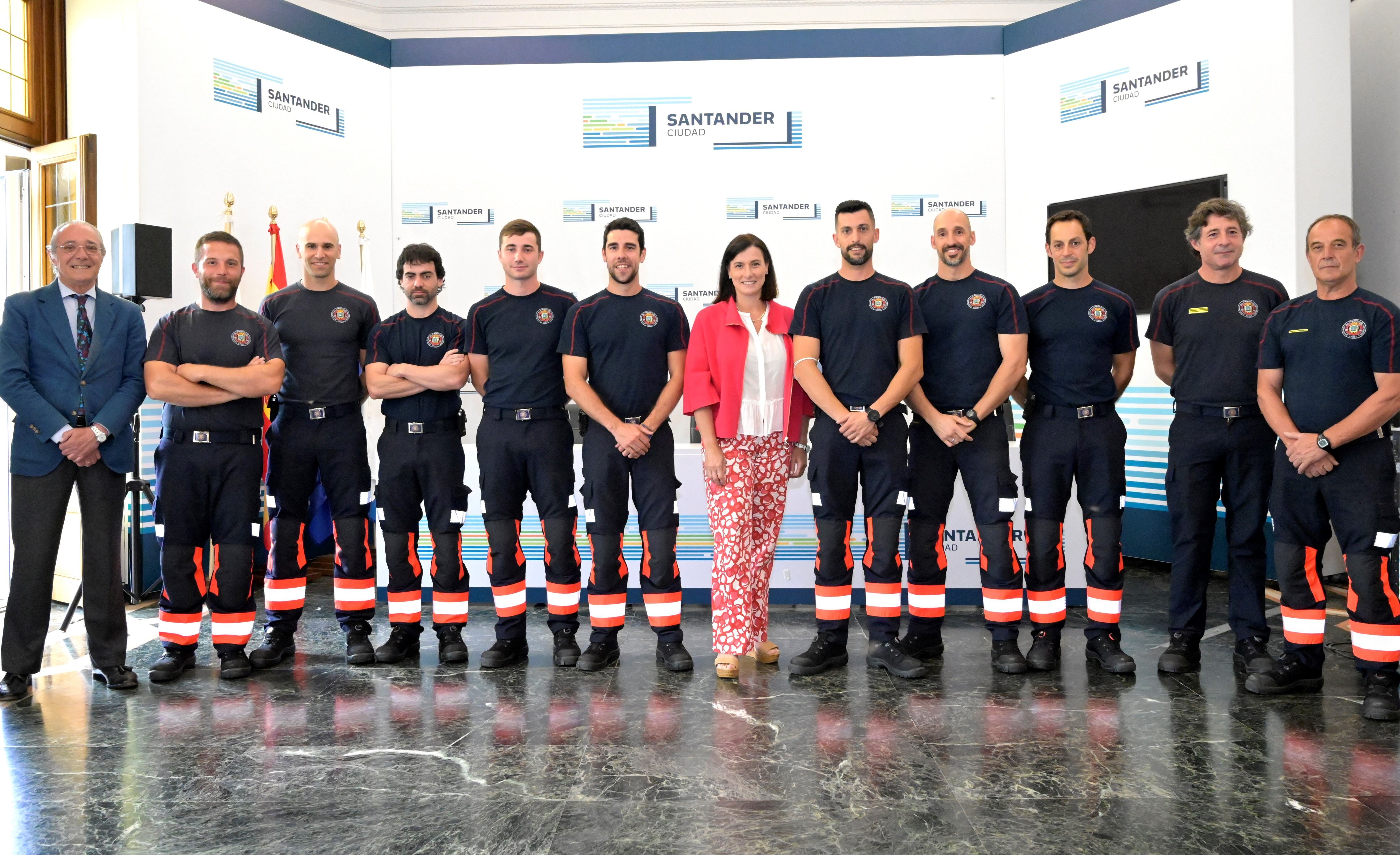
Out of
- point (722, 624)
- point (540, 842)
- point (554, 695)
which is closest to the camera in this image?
point (540, 842)

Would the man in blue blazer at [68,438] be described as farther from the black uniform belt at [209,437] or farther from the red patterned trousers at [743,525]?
the red patterned trousers at [743,525]

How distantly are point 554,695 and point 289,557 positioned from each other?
4.36 feet

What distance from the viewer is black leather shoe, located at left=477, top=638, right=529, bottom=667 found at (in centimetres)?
399

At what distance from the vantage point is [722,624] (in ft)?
12.6

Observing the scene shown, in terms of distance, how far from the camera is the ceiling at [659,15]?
8.63m

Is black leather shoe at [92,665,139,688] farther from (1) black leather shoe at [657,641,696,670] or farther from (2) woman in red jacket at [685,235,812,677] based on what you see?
(2) woman in red jacket at [685,235,812,677]

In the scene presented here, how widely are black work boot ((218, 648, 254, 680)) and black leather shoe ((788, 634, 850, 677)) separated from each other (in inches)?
83.6

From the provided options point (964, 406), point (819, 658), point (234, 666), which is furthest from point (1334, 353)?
point (234, 666)

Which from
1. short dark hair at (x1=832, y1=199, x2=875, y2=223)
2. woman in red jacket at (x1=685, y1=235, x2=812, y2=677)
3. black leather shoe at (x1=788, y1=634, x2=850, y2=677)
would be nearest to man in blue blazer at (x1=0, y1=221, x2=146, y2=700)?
woman in red jacket at (x1=685, y1=235, x2=812, y2=677)

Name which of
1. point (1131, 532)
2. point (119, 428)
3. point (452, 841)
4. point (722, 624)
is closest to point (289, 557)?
point (119, 428)

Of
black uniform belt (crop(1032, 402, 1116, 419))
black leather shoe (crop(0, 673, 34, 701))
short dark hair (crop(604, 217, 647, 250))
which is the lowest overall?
black leather shoe (crop(0, 673, 34, 701))

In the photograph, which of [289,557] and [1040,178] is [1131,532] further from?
[289,557]

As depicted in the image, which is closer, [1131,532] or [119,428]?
[119,428]

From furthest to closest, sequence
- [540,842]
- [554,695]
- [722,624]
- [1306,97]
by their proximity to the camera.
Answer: [1306,97]
[722,624]
[554,695]
[540,842]
